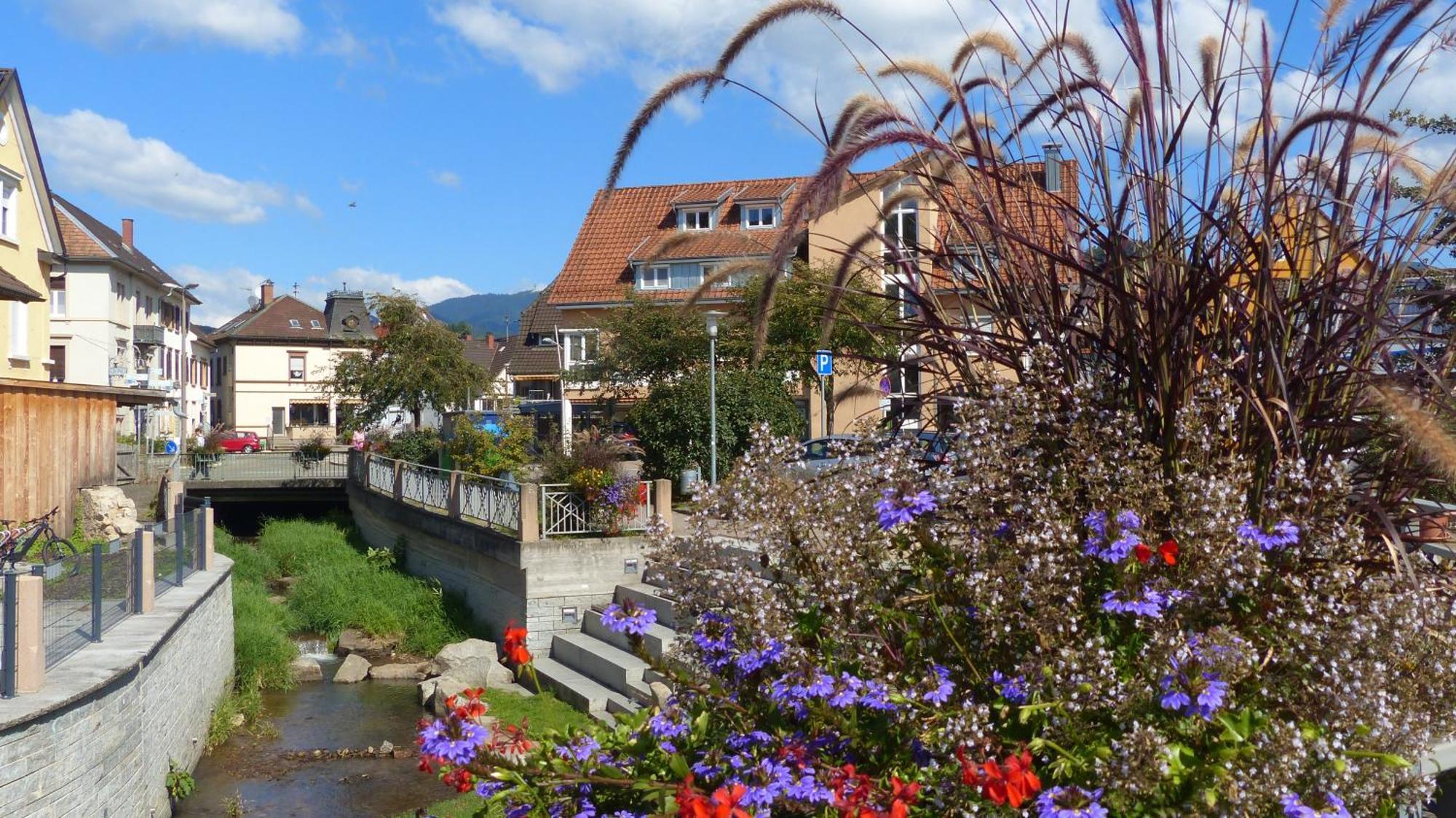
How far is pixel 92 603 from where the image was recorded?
10.7 m

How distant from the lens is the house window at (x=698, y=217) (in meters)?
44.5

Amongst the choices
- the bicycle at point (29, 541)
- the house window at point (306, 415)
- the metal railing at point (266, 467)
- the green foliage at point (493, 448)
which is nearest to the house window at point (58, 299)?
the metal railing at point (266, 467)

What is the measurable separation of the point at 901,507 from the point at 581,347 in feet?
112

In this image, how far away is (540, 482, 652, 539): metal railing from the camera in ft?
59.1

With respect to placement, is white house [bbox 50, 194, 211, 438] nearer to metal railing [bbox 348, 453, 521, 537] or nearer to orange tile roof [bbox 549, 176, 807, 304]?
orange tile roof [bbox 549, 176, 807, 304]

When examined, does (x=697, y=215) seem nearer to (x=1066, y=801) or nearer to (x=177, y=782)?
(x=177, y=782)

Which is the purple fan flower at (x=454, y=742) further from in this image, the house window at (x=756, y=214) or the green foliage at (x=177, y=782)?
the house window at (x=756, y=214)

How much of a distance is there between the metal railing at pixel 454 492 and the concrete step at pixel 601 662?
215 cm

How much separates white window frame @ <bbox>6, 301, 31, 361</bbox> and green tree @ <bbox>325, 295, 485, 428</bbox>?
7333 mm

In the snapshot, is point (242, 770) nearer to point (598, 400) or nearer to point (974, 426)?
point (974, 426)

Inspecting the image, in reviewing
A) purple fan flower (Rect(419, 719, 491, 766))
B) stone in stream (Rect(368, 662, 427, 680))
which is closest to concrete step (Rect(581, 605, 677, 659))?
stone in stream (Rect(368, 662, 427, 680))

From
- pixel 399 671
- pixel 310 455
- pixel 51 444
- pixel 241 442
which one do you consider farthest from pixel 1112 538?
pixel 241 442

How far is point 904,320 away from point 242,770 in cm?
1143

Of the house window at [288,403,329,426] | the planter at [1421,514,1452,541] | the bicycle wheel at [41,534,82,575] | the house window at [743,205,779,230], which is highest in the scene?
the house window at [743,205,779,230]
